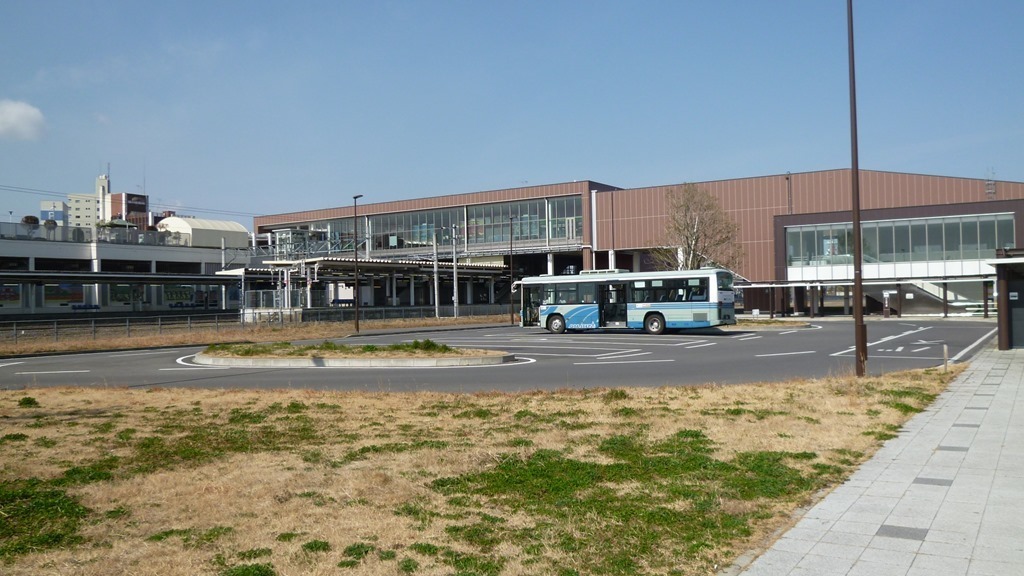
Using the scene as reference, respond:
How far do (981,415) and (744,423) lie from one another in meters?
3.82

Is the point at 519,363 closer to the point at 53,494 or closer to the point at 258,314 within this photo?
the point at 53,494

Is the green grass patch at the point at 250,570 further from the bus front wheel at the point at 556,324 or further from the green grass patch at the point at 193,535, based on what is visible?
the bus front wheel at the point at 556,324

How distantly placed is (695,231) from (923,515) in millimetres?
51505

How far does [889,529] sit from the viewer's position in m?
6.32

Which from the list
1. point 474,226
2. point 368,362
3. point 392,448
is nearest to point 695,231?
point 474,226

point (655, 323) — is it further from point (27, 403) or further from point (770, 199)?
point (770, 199)

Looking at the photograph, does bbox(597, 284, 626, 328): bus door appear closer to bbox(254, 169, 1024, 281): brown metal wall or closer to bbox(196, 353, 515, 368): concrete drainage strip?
bbox(196, 353, 515, 368): concrete drainage strip

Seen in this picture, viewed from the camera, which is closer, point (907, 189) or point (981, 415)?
point (981, 415)

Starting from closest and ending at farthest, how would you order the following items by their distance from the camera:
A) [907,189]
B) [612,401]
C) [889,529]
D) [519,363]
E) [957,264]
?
1. [889,529]
2. [612,401]
3. [519,363]
4. [957,264]
5. [907,189]

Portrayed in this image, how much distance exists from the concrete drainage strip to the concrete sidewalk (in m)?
14.9

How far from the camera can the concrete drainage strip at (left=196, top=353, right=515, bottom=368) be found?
2422 cm

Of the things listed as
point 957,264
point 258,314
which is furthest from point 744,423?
point 957,264

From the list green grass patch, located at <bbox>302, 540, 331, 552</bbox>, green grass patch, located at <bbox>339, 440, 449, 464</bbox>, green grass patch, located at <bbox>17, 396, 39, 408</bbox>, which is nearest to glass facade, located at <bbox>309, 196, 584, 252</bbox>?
green grass patch, located at <bbox>17, 396, 39, 408</bbox>

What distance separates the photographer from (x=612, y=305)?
3953 centimetres
